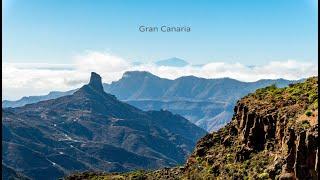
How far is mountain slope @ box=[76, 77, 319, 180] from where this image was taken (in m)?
43.7

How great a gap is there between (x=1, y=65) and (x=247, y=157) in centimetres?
3585

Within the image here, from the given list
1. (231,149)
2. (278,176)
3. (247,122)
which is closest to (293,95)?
(247,122)

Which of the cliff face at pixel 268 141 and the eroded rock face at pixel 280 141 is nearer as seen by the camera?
the eroded rock face at pixel 280 141

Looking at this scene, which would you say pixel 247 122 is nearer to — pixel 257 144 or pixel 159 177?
pixel 257 144

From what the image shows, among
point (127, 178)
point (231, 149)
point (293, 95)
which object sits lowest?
point (127, 178)

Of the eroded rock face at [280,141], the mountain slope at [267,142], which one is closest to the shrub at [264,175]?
the mountain slope at [267,142]

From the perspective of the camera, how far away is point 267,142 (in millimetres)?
54062

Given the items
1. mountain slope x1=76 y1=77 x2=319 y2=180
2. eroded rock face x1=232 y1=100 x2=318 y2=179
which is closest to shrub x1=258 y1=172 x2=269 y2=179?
mountain slope x1=76 y1=77 x2=319 y2=180

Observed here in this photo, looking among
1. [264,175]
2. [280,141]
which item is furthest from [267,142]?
[264,175]

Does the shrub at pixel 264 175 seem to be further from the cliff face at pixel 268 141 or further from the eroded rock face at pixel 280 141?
the eroded rock face at pixel 280 141

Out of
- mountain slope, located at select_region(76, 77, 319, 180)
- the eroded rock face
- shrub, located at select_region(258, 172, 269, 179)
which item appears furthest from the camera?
shrub, located at select_region(258, 172, 269, 179)

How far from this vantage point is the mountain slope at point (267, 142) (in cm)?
4372

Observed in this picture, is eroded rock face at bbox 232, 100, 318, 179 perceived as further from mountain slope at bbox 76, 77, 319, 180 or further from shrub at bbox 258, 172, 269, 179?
shrub at bbox 258, 172, 269, 179

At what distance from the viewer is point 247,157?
189ft
